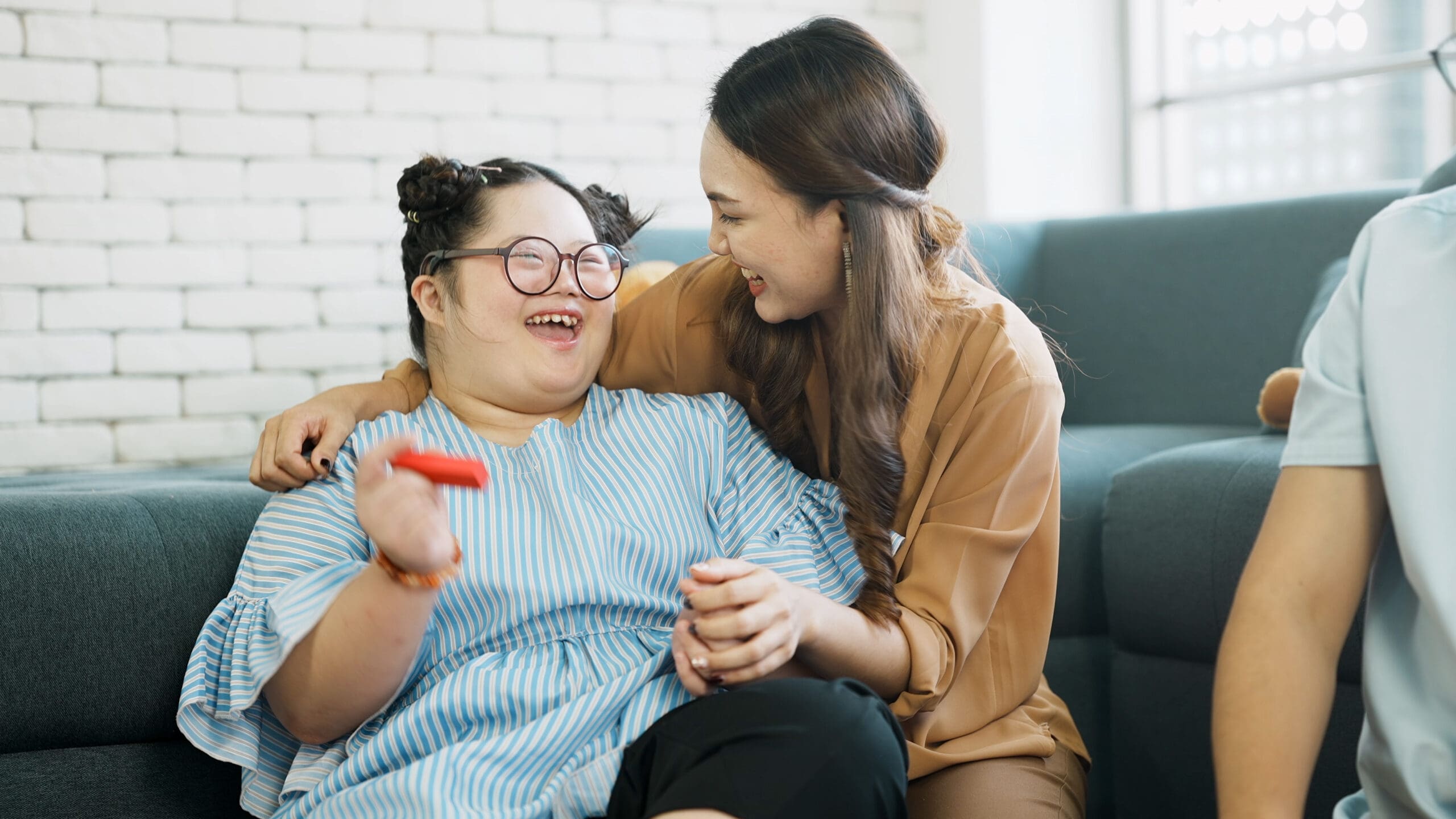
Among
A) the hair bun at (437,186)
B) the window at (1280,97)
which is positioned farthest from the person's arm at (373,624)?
the window at (1280,97)

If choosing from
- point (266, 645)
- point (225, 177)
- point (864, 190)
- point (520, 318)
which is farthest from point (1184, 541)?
point (225, 177)

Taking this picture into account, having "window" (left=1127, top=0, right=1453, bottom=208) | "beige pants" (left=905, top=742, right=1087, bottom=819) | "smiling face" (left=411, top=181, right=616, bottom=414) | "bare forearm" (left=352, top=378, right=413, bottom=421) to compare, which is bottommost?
"beige pants" (left=905, top=742, right=1087, bottom=819)

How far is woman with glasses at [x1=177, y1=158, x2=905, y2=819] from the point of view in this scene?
967mm

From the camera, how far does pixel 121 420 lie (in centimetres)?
253

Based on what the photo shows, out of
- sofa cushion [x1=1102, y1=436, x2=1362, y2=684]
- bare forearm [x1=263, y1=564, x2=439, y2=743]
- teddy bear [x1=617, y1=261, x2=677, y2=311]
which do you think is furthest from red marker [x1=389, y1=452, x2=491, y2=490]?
sofa cushion [x1=1102, y1=436, x2=1362, y2=684]

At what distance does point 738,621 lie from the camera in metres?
0.99

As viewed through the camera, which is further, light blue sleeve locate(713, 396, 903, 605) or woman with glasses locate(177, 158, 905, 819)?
light blue sleeve locate(713, 396, 903, 605)

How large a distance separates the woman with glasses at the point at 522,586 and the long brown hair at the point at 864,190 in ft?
0.23

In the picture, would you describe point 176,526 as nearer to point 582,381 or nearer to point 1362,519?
point 582,381

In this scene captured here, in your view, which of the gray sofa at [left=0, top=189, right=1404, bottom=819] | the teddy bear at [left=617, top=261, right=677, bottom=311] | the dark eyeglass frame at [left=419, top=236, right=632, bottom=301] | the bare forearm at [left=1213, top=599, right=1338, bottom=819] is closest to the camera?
the bare forearm at [left=1213, top=599, right=1338, bottom=819]

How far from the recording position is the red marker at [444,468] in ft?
2.95

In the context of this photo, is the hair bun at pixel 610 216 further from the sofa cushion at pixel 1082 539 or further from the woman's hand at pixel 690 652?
the sofa cushion at pixel 1082 539

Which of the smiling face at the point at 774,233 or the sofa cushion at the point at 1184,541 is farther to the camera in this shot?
the sofa cushion at the point at 1184,541

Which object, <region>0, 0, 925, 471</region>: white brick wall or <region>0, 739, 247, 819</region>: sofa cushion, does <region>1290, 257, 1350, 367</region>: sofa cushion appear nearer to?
<region>0, 0, 925, 471</region>: white brick wall
